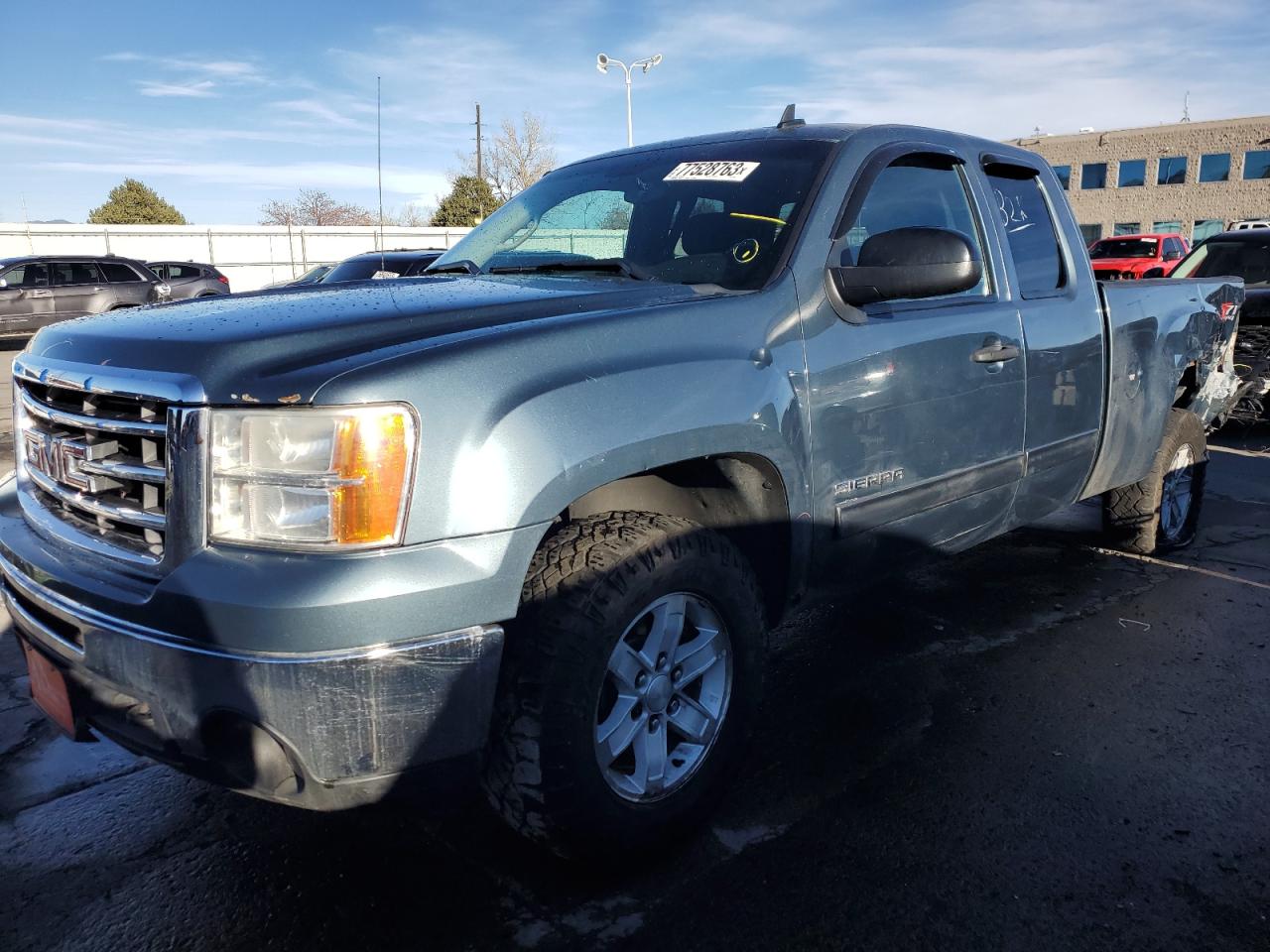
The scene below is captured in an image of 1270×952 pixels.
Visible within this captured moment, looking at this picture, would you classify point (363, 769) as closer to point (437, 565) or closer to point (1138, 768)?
point (437, 565)

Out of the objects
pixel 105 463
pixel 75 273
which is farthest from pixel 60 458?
pixel 75 273

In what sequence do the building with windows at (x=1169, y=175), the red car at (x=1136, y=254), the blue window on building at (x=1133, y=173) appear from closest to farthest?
the red car at (x=1136, y=254) → the building with windows at (x=1169, y=175) → the blue window on building at (x=1133, y=173)

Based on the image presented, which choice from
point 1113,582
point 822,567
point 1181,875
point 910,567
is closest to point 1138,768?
point 1181,875

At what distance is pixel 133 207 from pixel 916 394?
47607 mm

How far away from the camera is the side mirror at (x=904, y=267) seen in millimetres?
2785

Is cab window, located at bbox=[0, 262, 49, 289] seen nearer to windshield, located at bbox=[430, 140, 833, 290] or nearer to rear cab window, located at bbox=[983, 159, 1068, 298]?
windshield, located at bbox=[430, 140, 833, 290]

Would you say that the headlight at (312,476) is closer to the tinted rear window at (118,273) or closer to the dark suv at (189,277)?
the tinted rear window at (118,273)

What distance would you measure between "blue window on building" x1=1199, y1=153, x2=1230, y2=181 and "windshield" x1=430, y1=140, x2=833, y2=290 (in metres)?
53.0

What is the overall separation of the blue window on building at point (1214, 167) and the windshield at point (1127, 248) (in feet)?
84.1

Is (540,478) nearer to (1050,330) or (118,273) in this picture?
(1050,330)

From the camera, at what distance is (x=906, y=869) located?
8.07 ft

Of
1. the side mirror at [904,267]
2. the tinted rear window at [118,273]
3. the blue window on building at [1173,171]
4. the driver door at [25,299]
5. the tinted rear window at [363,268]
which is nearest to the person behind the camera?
A: the side mirror at [904,267]

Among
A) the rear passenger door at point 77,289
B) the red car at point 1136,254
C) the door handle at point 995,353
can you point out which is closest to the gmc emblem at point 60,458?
the door handle at point 995,353

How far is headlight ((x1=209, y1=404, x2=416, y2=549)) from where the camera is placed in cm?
191
